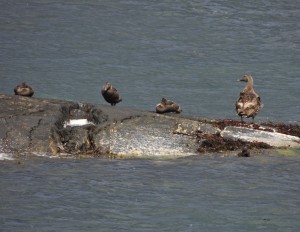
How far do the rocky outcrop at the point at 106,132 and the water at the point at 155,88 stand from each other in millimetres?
434

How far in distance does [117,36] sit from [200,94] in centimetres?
1231

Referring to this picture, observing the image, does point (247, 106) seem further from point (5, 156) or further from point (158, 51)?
point (158, 51)

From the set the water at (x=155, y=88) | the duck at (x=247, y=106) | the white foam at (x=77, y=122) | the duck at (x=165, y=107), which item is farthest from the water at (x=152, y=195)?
the duck at (x=165, y=107)

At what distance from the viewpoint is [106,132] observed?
2447 cm

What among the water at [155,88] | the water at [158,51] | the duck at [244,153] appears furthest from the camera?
the water at [158,51]

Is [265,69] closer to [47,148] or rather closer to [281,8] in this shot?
[281,8]

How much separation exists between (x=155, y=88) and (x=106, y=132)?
18.3m

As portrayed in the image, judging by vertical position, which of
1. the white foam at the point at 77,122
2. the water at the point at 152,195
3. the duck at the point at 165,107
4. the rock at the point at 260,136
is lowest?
the water at the point at 152,195

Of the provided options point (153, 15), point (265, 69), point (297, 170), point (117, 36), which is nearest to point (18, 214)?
point (297, 170)

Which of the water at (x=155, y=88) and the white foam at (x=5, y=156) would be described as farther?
the white foam at (x=5, y=156)

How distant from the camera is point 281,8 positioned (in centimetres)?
5722

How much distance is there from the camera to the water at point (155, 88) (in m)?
20.9

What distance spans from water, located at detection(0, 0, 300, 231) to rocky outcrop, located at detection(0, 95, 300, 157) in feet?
1.42

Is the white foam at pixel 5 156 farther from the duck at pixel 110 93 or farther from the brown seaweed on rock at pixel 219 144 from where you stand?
the duck at pixel 110 93
